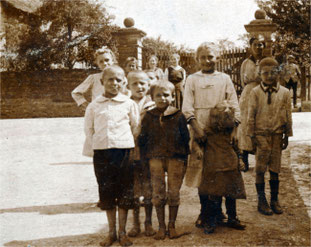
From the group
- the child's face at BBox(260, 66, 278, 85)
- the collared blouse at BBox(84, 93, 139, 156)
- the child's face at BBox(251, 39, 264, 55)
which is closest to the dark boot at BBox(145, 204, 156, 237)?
the collared blouse at BBox(84, 93, 139, 156)

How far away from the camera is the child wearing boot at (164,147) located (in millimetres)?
3512

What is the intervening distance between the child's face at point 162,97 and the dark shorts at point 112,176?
1.62 ft

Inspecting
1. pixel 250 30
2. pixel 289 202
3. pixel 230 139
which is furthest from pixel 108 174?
pixel 250 30

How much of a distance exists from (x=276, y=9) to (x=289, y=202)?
610 inches

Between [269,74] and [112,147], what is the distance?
1936mm

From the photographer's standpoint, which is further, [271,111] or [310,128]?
[310,128]

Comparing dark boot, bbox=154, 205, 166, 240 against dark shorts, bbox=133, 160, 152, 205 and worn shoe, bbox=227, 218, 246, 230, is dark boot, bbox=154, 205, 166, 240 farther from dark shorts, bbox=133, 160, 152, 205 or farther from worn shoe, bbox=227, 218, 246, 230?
worn shoe, bbox=227, 218, 246, 230

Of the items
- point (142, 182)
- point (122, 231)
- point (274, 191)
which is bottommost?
point (122, 231)

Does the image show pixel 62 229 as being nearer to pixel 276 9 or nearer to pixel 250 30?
pixel 250 30

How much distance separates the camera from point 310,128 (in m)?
10.6

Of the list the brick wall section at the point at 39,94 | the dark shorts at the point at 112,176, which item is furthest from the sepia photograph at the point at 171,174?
the brick wall section at the point at 39,94

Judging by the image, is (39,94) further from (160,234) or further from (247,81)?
(160,234)

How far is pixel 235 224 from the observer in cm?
375

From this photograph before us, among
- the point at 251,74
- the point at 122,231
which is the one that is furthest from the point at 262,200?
the point at 251,74
